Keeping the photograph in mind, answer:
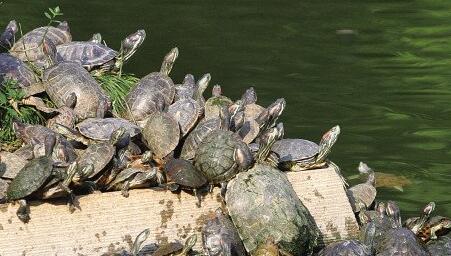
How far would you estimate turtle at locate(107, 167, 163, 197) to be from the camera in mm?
5949

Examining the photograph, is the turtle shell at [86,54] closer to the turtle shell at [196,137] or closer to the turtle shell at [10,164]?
the turtle shell at [196,137]

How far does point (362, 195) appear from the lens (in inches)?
271

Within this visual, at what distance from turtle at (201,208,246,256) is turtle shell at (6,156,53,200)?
34.4 inches

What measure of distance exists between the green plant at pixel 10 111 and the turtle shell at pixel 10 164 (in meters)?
0.36

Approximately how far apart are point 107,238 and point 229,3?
27.6ft

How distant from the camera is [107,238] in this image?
580cm

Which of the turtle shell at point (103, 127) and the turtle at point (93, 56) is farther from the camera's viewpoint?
the turtle at point (93, 56)

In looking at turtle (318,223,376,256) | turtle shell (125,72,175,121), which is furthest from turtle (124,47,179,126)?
turtle (318,223,376,256)

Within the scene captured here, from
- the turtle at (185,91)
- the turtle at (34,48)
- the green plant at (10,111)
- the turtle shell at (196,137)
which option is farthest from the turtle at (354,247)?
the turtle at (34,48)

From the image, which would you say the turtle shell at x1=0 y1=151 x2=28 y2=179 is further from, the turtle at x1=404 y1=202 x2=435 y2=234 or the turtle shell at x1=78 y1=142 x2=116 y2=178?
the turtle at x1=404 y1=202 x2=435 y2=234

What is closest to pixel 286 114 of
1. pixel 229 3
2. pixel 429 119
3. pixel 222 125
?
pixel 429 119

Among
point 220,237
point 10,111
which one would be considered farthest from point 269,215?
point 10,111

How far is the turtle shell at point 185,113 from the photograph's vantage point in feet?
21.5

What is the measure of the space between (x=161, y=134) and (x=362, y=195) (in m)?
1.35
